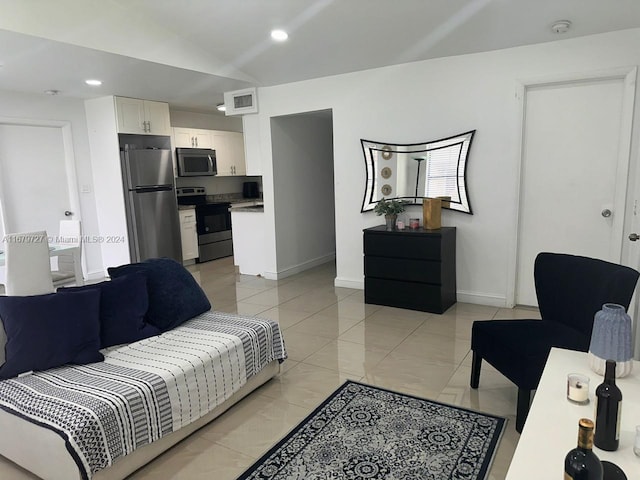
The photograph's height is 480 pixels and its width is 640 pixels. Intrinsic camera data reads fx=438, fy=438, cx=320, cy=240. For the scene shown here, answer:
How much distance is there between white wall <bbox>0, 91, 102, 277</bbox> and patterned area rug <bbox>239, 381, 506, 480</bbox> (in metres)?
4.86

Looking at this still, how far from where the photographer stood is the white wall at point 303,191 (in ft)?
19.0

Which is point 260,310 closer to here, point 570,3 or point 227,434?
point 227,434

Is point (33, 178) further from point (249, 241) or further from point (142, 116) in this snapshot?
point (249, 241)

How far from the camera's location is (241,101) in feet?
18.5

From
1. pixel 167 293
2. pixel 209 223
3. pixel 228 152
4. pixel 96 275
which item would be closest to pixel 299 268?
pixel 209 223

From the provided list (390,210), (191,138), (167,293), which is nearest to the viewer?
(167,293)

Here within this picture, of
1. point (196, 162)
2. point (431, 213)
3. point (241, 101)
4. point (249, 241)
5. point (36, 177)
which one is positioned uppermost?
point (241, 101)

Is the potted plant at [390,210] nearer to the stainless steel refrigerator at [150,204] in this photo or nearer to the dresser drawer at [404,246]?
the dresser drawer at [404,246]

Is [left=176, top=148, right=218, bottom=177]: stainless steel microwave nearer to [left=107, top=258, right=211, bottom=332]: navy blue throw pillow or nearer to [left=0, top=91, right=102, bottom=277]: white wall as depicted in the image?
[left=0, top=91, right=102, bottom=277]: white wall

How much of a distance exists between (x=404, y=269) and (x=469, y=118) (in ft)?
5.25

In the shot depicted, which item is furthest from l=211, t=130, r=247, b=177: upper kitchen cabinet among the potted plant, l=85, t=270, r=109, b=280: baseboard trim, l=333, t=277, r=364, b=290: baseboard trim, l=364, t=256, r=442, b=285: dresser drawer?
l=364, t=256, r=442, b=285: dresser drawer

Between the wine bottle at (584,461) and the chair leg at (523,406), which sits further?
the chair leg at (523,406)

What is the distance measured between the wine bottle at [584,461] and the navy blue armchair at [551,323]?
138 centimetres

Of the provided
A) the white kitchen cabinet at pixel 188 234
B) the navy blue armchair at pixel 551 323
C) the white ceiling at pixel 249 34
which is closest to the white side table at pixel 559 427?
the navy blue armchair at pixel 551 323
